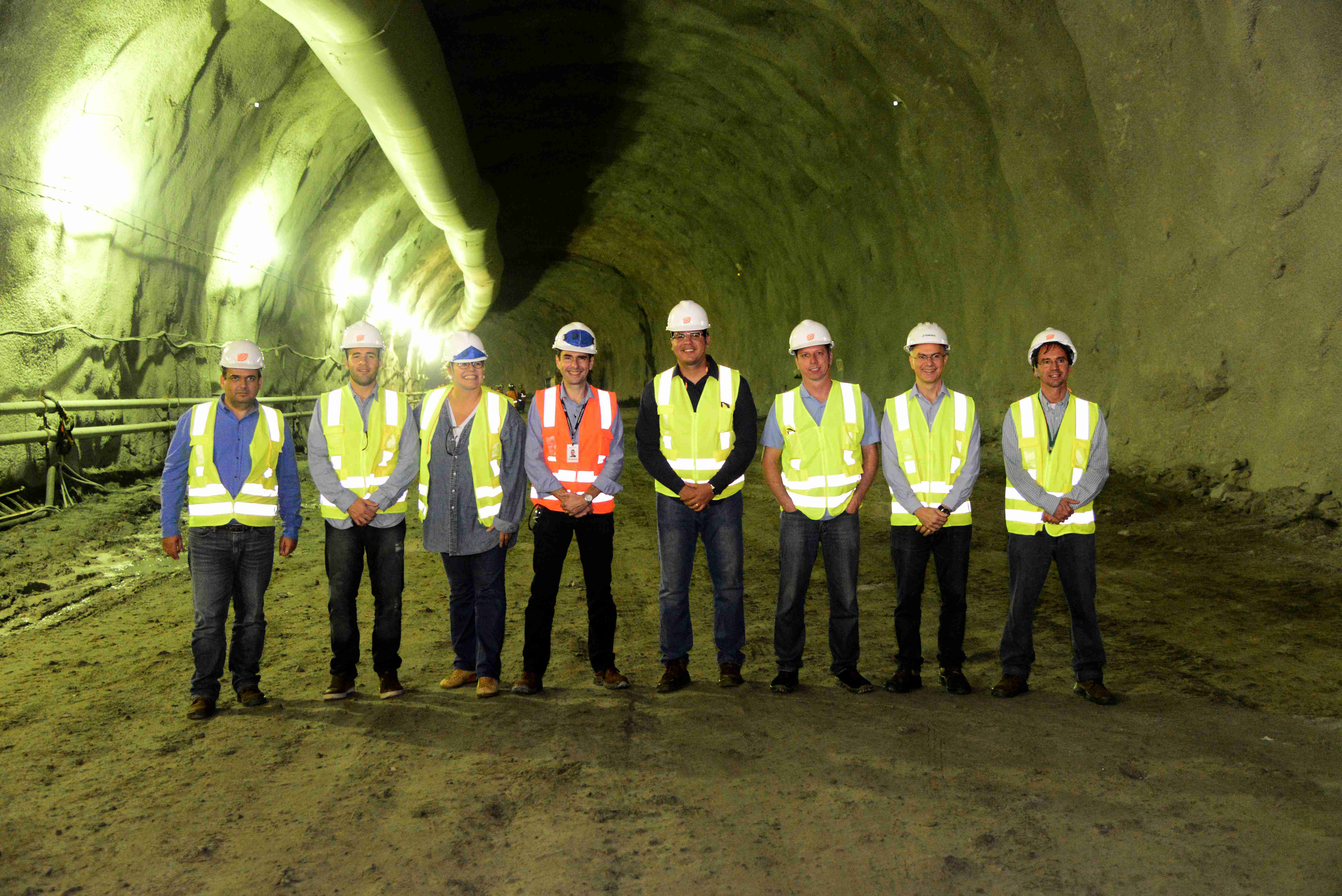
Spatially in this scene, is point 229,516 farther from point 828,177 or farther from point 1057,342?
point 828,177

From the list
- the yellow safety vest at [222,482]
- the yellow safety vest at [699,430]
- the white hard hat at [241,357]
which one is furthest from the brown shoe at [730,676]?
the white hard hat at [241,357]

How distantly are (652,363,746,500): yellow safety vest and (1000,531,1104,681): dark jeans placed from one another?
1420mm

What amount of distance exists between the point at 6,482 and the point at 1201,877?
8592 mm

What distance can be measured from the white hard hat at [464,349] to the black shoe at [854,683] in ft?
7.84

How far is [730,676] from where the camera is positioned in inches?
181

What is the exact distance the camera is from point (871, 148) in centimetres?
1306

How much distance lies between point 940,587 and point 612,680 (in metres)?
1.69

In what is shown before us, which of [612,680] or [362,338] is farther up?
[362,338]

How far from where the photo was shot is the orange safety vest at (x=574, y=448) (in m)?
4.62

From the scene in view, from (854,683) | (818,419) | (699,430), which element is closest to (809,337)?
(818,419)

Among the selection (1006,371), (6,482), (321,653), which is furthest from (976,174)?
(6,482)

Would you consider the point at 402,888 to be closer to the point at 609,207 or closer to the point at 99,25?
the point at 99,25

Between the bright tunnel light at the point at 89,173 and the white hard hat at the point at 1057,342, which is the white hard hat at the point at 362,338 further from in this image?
the bright tunnel light at the point at 89,173

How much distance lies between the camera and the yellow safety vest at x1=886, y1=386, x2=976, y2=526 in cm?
455
